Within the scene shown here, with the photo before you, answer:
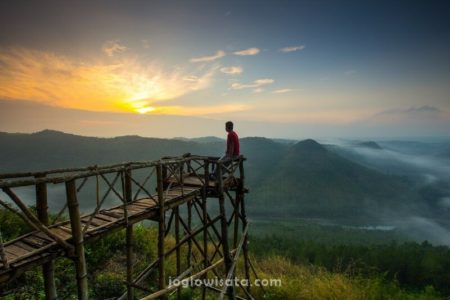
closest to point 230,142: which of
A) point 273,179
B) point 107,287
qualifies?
point 107,287

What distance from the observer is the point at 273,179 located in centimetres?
19162

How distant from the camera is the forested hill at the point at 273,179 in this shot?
137750 mm

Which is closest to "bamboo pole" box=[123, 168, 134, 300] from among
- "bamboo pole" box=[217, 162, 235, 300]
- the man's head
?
"bamboo pole" box=[217, 162, 235, 300]

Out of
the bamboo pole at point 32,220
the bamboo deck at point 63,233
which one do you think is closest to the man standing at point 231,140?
the bamboo deck at point 63,233

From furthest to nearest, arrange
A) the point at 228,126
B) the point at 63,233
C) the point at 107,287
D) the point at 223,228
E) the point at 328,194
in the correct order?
the point at 328,194, the point at 107,287, the point at 228,126, the point at 223,228, the point at 63,233

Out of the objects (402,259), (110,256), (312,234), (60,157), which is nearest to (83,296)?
(110,256)

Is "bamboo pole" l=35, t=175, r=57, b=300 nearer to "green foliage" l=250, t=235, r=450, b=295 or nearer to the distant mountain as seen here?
"green foliage" l=250, t=235, r=450, b=295

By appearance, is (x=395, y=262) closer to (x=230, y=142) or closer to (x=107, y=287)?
(x=230, y=142)

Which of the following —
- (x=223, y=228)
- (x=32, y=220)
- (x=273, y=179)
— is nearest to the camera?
(x=32, y=220)

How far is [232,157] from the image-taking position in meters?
9.58

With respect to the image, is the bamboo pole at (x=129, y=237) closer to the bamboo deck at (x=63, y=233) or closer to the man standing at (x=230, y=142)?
the bamboo deck at (x=63, y=233)

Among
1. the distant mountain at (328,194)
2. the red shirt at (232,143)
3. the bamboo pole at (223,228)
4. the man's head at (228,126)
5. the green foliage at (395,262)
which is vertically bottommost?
the distant mountain at (328,194)

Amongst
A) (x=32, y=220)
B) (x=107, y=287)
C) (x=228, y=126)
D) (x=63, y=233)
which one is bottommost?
(x=107, y=287)

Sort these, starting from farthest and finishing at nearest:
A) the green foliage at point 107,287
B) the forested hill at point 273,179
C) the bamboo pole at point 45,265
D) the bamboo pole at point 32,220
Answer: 1. the forested hill at point 273,179
2. the green foliage at point 107,287
3. the bamboo pole at point 45,265
4. the bamboo pole at point 32,220
